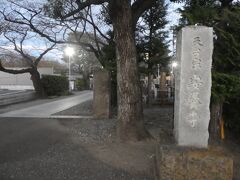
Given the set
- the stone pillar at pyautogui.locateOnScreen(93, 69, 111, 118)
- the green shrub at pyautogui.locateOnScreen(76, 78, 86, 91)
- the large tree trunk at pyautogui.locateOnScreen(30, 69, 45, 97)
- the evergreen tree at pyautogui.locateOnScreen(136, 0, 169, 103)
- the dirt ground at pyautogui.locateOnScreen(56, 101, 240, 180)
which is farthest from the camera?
the green shrub at pyautogui.locateOnScreen(76, 78, 86, 91)

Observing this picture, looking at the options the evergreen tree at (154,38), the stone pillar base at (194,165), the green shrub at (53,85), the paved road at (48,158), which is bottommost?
the paved road at (48,158)

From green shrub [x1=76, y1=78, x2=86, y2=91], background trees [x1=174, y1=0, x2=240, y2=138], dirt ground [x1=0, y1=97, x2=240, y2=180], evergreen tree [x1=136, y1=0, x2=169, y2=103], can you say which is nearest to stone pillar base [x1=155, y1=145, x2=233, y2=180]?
dirt ground [x1=0, y1=97, x2=240, y2=180]

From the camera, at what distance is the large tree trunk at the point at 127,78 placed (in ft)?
26.6

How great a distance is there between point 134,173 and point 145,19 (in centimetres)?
1255

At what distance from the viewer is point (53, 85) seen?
77.7ft

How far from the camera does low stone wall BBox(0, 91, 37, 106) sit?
17391 millimetres

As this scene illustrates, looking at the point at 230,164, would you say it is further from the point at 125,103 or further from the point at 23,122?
the point at 23,122

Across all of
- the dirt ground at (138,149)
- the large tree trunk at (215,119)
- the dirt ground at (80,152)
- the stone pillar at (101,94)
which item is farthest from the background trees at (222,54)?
the stone pillar at (101,94)

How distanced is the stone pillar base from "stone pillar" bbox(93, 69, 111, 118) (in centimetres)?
772

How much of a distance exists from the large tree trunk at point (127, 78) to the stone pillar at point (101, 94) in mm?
4020

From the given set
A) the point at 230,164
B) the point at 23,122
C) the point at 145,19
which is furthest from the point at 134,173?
the point at 145,19

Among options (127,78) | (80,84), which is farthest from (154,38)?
(80,84)

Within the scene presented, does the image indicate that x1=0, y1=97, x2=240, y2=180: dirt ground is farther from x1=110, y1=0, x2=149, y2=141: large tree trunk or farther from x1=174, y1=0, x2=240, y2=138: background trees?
x1=174, y1=0, x2=240, y2=138: background trees

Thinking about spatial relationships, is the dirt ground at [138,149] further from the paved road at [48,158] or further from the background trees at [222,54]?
the background trees at [222,54]
